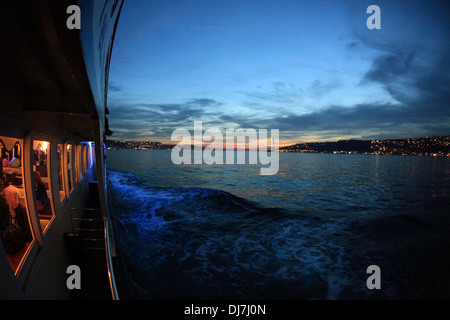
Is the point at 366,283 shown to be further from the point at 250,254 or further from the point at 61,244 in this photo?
the point at 61,244

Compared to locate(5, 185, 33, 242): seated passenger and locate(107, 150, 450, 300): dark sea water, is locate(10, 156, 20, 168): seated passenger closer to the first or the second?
Answer: locate(5, 185, 33, 242): seated passenger

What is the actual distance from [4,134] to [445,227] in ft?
63.1

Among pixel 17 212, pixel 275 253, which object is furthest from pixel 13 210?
pixel 275 253

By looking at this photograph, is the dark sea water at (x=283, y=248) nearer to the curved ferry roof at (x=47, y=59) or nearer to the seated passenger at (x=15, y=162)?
the seated passenger at (x=15, y=162)

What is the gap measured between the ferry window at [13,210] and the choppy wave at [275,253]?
3.36m

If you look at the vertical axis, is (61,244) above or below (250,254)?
above

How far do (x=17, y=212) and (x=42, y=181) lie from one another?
1.72 m

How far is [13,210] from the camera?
392 centimetres

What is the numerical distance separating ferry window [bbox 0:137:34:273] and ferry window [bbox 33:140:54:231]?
4.20 feet

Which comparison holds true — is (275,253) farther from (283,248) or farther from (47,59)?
(47,59)

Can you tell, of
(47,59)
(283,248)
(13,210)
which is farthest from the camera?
(283,248)

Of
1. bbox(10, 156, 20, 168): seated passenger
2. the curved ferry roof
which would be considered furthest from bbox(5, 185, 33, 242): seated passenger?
the curved ferry roof

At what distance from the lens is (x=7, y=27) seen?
1980mm
